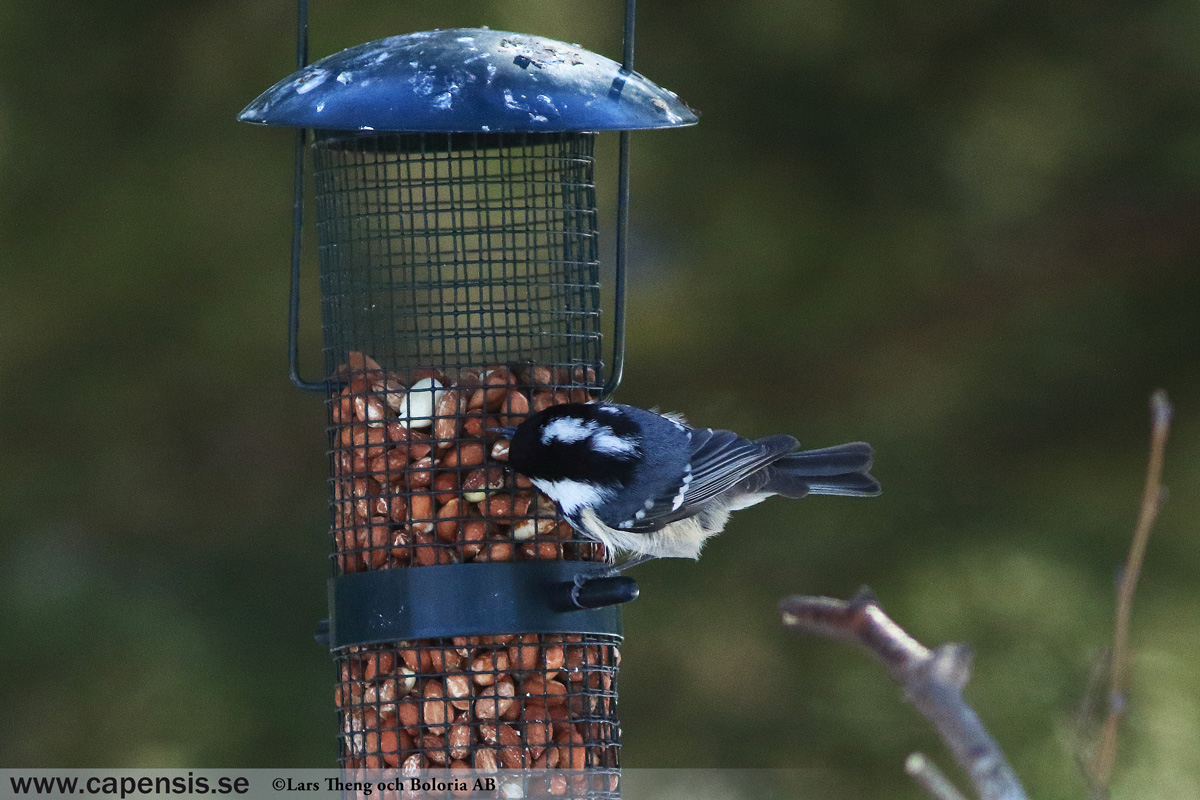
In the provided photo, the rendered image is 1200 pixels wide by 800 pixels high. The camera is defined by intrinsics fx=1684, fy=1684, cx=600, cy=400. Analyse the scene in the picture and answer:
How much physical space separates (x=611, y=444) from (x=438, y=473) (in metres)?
0.31

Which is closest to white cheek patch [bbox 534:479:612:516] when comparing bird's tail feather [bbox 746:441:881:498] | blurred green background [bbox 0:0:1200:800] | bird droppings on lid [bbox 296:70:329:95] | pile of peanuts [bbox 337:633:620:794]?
pile of peanuts [bbox 337:633:620:794]

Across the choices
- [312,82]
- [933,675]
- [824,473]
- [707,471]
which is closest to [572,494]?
[707,471]

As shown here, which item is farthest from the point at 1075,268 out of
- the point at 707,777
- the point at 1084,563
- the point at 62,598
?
the point at 62,598

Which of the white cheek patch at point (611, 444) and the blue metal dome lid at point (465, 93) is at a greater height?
the blue metal dome lid at point (465, 93)

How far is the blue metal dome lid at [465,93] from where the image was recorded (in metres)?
2.51

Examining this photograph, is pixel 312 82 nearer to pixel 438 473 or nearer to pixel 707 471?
pixel 438 473

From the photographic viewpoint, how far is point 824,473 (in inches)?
130

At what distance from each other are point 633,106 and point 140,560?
224 centimetres

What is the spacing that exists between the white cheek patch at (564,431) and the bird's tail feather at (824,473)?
0.61 meters

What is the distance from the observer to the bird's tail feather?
328 cm

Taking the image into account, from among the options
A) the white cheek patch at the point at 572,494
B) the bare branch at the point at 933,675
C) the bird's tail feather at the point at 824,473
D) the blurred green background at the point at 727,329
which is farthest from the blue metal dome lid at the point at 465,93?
the blurred green background at the point at 727,329

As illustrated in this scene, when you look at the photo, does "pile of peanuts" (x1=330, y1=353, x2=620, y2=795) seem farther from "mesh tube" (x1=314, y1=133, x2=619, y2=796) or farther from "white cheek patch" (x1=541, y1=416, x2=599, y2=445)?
"white cheek patch" (x1=541, y1=416, x2=599, y2=445)

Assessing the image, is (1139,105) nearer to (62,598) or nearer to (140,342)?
(140,342)

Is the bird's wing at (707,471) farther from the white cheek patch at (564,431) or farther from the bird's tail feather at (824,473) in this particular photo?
the white cheek patch at (564,431)
